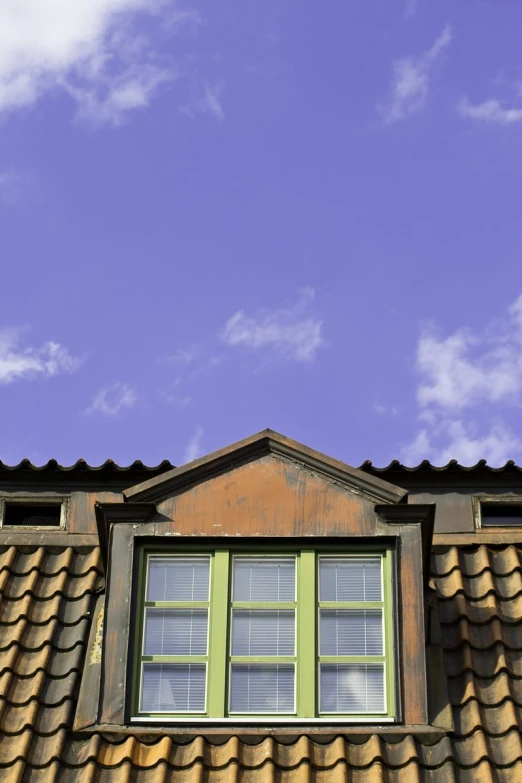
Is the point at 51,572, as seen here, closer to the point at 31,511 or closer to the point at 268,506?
the point at 31,511

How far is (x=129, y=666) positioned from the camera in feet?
32.3

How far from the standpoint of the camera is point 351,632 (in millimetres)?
9992

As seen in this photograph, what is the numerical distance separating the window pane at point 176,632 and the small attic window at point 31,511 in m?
2.54

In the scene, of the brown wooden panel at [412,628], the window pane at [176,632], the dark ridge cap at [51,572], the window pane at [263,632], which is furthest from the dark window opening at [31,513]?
the brown wooden panel at [412,628]

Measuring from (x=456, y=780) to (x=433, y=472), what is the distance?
12.5ft

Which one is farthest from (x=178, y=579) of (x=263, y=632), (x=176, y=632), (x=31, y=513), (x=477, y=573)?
(x=31, y=513)

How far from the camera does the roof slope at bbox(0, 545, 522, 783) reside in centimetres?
905

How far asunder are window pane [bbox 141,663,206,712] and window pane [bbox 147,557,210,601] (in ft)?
1.75

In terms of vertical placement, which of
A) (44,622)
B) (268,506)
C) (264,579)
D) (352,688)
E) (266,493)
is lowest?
(352,688)

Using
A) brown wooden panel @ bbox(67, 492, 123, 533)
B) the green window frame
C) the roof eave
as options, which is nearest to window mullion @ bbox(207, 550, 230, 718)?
the green window frame

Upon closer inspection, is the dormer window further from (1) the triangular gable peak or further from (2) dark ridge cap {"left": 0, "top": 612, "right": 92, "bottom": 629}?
(2) dark ridge cap {"left": 0, "top": 612, "right": 92, "bottom": 629}

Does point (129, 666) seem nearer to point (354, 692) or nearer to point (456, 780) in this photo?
point (354, 692)

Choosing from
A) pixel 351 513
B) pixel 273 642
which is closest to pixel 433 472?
pixel 351 513

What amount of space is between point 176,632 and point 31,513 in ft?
9.68
